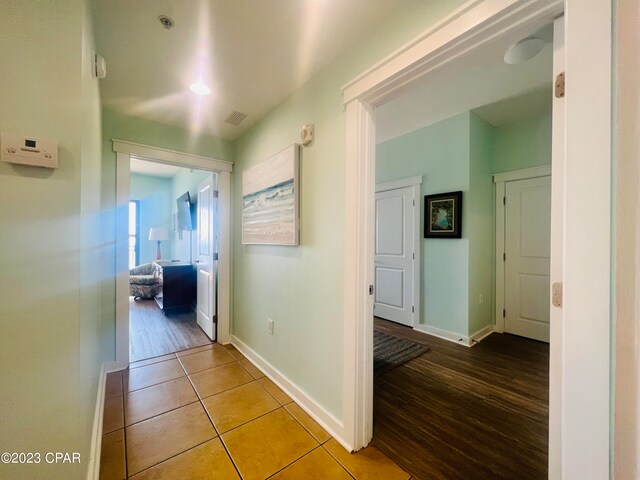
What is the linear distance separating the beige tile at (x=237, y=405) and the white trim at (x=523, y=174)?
3.55 m

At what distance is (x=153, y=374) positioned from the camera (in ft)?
7.06

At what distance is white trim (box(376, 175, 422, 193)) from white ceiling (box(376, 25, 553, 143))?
66 cm

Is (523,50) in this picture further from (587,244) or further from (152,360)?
(152,360)

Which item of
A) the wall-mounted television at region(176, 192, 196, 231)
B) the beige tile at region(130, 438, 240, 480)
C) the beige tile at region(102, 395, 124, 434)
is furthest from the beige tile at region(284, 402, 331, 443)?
the wall-mounted television at region(176, 192, 196, 231)

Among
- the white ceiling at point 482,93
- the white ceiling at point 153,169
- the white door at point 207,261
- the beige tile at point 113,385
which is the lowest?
the beige tile at point 113,385

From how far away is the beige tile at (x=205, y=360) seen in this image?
7.43ft

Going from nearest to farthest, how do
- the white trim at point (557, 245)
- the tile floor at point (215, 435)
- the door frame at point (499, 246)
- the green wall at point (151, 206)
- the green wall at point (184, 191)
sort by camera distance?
the white trim at point (557, 245) < the tile floor at point (215, 435) < the door frame at point (499, 246) < the green wall at point (184, 191) < the green wall at point (151, 206)

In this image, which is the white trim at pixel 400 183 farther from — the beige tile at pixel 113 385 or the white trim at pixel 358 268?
the beige tile at pixel 113 385

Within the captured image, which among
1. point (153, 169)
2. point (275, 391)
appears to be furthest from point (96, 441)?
point (153, 169)

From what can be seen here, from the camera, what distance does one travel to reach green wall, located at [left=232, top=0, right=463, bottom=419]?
4.39ft

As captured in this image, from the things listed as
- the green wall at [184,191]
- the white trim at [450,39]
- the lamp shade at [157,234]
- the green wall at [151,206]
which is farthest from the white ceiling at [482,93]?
the green wall at [151,206]

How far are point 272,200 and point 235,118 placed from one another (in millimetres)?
956

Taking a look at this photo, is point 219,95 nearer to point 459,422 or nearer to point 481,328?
point 459,422

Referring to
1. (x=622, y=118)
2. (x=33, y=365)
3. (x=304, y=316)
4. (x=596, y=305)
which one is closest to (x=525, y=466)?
(x=596, y=305)
